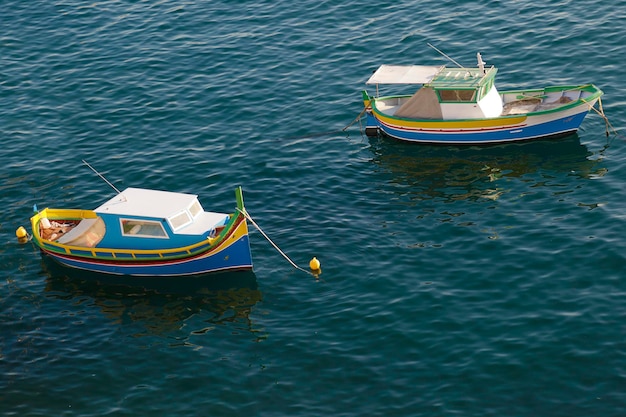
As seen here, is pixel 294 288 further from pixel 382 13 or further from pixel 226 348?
pixel 382 13

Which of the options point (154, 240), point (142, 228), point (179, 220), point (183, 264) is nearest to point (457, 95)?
point (179, 220)

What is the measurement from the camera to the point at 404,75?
189ft

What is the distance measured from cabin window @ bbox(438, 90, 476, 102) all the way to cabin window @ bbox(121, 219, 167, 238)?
62.4 ft

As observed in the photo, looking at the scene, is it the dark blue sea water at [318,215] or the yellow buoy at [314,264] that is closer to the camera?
the dark blue sea water at [318,215]

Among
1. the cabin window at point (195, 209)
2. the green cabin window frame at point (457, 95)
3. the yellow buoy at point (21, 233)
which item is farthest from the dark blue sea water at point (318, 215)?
the cabin window at point (195, 209)

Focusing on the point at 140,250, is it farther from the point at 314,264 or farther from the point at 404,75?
the point at 404,75

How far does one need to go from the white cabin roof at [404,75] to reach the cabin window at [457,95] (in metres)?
1.25

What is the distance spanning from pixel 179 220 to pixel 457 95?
1856 cm

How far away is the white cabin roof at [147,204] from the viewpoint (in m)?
46.9

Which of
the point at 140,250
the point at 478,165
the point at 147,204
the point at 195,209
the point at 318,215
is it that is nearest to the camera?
the point at 140,250

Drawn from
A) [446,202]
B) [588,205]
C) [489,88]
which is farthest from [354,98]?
[588,205]

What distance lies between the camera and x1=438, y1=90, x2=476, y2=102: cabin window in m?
Result: 55.8

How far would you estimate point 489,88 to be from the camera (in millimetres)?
56844

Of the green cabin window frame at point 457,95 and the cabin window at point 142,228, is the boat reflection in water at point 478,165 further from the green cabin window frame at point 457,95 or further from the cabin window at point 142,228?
the cabin window at point 142,228
